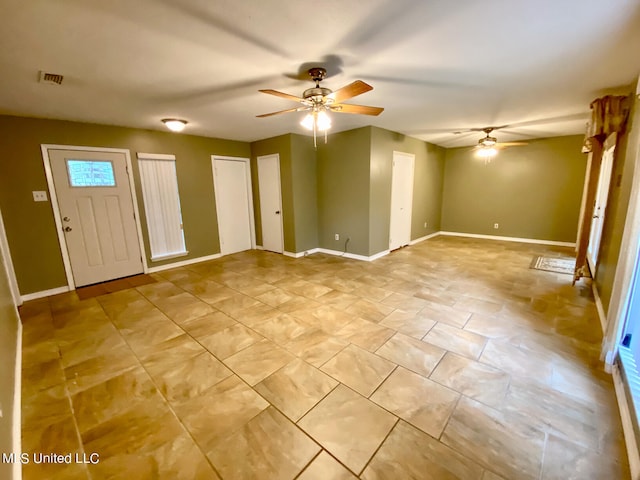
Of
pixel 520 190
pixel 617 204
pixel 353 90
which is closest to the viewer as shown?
pixel 353 90

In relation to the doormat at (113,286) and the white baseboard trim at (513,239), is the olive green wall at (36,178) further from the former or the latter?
the white baseboard trim at (513,239)

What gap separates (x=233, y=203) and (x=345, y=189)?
2391 mm

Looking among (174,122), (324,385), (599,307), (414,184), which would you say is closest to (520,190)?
(414,184)

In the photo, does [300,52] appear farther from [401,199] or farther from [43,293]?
[43,293]

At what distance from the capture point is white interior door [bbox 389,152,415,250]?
5301 millimetres

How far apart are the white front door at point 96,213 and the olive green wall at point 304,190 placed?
9.04 feet

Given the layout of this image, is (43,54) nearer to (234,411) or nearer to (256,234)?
(234,411)

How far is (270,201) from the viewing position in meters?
5.57

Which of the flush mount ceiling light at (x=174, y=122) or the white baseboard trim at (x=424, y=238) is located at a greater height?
the flush mount ceiling light at (x=174, y=122)

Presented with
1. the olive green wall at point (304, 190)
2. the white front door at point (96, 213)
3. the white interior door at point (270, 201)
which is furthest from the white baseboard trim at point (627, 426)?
the white front door at point (96, 213)

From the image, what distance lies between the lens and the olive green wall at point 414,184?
4.76m

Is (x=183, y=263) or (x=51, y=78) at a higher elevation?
(x=51, y=78)

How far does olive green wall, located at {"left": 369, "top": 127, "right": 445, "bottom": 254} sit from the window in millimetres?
4203

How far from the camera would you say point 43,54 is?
1918 millimetres
